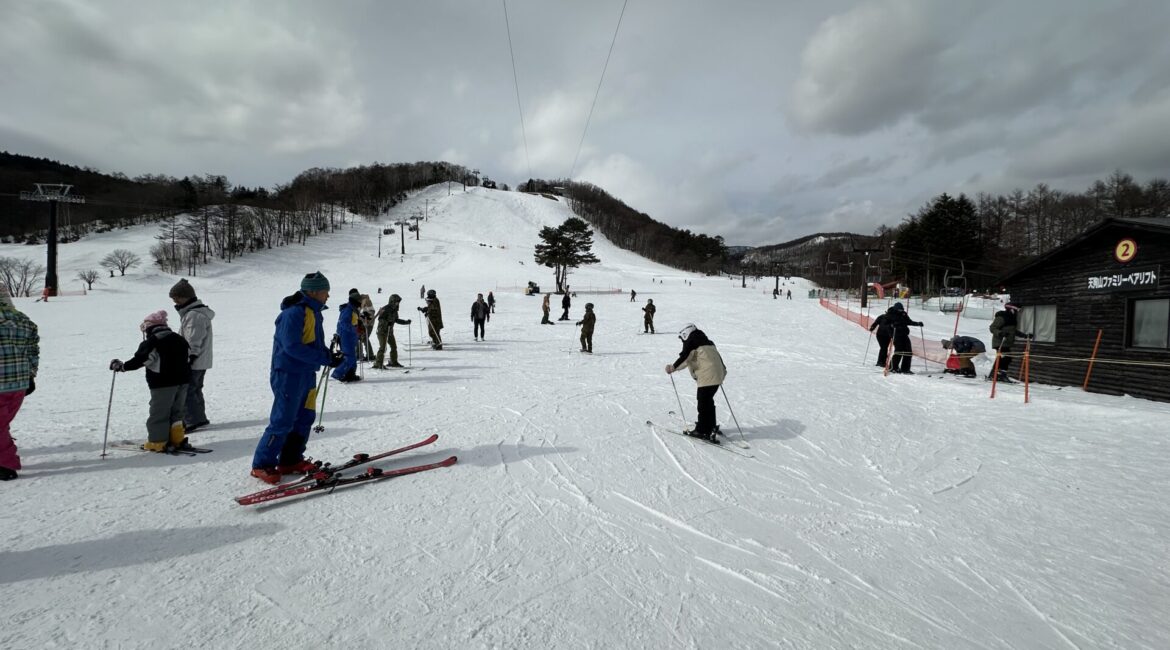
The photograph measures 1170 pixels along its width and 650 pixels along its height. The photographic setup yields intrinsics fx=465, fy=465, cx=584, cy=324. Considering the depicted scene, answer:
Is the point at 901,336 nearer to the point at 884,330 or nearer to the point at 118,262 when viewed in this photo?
the point at 884,330

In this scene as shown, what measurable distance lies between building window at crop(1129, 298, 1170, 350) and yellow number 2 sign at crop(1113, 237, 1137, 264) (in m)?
0.94

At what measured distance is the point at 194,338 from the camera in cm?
550

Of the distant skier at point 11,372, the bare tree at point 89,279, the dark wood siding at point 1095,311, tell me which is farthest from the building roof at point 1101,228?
the bare tree at point 89,279

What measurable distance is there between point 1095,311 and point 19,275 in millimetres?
75538

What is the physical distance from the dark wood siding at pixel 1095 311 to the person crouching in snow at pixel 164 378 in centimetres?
1606

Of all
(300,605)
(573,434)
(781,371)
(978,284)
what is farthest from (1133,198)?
(300,605)

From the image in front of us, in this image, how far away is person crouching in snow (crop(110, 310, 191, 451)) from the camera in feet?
15.1

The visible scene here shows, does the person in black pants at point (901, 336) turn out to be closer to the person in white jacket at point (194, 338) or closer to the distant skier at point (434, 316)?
the distant skier at point (434, 316)

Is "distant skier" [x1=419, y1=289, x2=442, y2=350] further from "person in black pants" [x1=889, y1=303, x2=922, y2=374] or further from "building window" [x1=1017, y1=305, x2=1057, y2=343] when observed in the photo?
"building window" [x1=1017, y1=305, x2=1057, y2=343]

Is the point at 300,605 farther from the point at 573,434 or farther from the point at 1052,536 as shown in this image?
the point at 1052,536

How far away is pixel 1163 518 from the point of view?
14.5 ft

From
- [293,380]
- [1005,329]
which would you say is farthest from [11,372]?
[1005,329]

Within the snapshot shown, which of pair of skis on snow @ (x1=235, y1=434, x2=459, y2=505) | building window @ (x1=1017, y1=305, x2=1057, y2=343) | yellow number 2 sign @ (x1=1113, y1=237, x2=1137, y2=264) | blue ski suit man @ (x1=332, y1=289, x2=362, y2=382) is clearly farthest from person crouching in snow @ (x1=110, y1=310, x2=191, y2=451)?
building window @ (x1=1017, y1=305, x2=1057, y2=343)

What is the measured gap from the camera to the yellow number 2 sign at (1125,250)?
32.5ft
